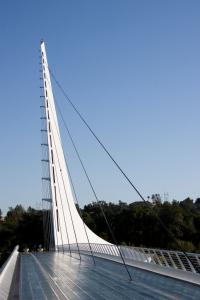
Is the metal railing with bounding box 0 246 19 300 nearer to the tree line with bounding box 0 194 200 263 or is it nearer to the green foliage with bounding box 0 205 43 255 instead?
the tree line with bounding box 0 194 200 263

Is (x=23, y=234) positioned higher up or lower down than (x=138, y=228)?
higher up

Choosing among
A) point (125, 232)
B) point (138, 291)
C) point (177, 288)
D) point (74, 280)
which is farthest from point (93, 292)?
point (125, 232)

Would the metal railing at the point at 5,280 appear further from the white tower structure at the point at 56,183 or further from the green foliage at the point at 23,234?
the green foliage at the point at 23,234

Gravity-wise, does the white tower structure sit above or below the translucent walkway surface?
above

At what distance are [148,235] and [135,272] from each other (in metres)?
43.6

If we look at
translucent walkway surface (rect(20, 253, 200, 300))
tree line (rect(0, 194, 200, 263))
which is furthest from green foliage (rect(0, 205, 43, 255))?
translucent walkway surface (rect(20, 253, 200, 300))

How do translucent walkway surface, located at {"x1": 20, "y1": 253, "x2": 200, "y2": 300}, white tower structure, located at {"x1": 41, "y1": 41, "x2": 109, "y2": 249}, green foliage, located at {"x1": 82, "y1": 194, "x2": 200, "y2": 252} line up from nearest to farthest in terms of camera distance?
translucent walkway surface, located at {"x1": 20, "y1": 253, "x2": 200, "y2": 300} → white tower structure, located at {"x1": 41, "y1": 41, "x2": 109, "y2": 249} → green foliage, located at {"x1": 82, "y1": 194, "x2": 200, "y2": 252}

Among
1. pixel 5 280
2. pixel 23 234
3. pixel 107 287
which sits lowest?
pixel 107 287

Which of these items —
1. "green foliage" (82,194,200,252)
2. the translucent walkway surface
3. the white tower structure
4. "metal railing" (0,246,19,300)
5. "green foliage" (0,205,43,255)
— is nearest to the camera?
"metal railing" (0,246,19,300)

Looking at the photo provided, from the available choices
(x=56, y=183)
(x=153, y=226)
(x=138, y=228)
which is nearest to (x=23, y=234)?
(x=138, y=228)

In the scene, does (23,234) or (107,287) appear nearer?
(107,287)

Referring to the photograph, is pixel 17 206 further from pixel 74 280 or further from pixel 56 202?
pixel 74 280

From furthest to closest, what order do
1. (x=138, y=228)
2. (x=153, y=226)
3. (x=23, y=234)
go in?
1. (x=23, y=234)
2. (x=138, y=228)
3. (x=153, y=226)

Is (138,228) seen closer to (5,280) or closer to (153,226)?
(153,226)
